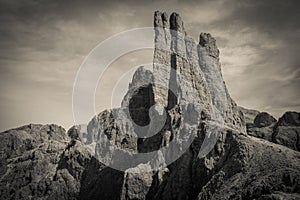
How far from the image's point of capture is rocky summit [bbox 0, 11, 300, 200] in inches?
1583

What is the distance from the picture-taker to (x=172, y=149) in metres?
55.8

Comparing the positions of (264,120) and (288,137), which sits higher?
(264,120)

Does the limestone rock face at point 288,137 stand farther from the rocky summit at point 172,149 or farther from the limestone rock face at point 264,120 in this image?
the limestone rock face at point 264,120

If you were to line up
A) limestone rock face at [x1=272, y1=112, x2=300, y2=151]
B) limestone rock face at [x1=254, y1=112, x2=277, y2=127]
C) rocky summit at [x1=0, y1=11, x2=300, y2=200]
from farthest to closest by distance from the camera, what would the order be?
1. limestone rock face at [x1=254, y1=112, x2=277, y2=127]
2. limestone rock face at [x1=272, y1=112, x2=300, y2=151]
3. rocky summit at [x1=0, y1=11, x2=300, y2=200]

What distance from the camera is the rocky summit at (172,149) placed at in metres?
40.2

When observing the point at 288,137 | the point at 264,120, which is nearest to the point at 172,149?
the point at 288,137

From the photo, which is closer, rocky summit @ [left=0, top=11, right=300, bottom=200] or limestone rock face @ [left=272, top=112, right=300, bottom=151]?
rocky summit @ [left=0, top=11, right=300, bottom=200]

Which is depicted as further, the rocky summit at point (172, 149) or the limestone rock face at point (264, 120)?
the limestone rock face at point (264, 120)

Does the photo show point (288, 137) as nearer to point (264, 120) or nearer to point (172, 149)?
point (172, 149)

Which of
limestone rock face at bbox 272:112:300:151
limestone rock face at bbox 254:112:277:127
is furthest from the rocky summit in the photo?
limestone rock face at bbox 254:112:277:127

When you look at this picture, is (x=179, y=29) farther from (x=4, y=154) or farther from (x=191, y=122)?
(x=4, y=154)

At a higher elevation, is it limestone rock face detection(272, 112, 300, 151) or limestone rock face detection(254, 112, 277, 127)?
limestone rock face detection(254, 112, 277, 127)

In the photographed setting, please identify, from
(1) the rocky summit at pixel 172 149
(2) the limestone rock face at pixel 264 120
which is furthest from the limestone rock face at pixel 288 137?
(2) the limestone rock face at pixel 264 120

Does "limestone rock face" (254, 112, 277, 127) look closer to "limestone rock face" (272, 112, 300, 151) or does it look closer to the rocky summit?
the rocky summit
